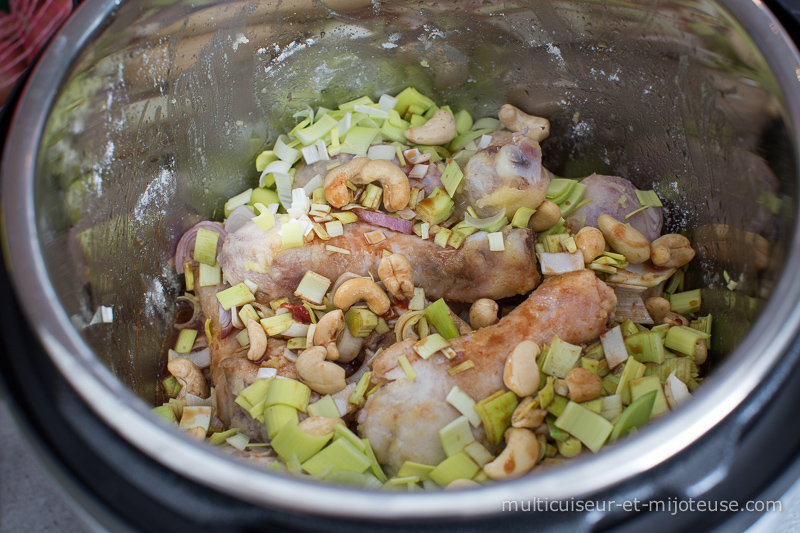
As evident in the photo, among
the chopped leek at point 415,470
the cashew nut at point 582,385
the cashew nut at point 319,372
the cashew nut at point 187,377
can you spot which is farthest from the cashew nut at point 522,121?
the cashew nut at point 187,377

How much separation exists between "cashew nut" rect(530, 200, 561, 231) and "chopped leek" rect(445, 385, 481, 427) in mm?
581

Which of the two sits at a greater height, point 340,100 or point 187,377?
point 340,100

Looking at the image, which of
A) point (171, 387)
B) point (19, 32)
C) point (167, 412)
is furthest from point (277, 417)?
point (19, 32)

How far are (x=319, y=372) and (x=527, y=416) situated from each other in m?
0.49

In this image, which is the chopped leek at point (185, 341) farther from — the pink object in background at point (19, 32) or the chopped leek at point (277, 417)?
the pink object in background at point (19, 32)

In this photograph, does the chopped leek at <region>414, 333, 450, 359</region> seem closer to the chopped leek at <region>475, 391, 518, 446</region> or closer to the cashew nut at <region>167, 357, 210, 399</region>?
the chopped leek at <region>475, 391, 518, 446</region>

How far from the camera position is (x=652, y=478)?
0.83 m

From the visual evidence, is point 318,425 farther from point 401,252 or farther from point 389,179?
point 389,179

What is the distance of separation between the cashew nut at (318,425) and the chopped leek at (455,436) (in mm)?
240

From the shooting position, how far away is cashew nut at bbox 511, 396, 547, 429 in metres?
1.17

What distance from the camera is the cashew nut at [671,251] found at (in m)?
1.47

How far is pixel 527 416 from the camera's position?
118 cm

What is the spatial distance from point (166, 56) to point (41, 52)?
0.32m

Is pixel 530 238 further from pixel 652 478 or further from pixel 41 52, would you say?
pixel 41 52
